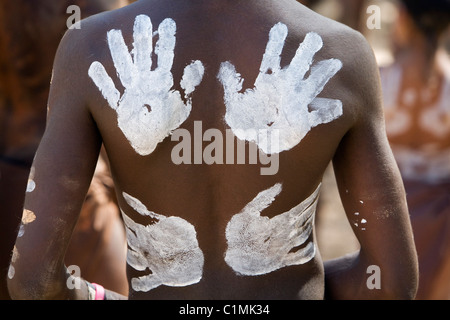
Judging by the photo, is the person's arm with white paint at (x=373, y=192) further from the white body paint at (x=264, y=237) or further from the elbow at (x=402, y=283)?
the white body paint at (x=264, y=237)

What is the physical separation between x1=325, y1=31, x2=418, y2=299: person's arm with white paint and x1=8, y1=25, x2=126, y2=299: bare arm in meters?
0.59

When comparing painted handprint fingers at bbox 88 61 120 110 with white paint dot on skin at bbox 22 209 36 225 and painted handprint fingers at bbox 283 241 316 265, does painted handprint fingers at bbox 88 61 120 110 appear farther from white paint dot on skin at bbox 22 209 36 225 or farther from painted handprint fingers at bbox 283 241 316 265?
painted handprint fingers at bbox 283 241 316 265

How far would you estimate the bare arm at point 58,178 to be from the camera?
1.60 meters

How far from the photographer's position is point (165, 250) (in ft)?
5.68

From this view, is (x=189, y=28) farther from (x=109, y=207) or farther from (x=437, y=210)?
(x=437, y=210)

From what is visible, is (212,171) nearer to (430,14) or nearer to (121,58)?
(121,58)

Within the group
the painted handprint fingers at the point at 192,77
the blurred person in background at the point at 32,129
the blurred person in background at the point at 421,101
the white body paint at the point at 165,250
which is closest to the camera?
the painted handprint fingers at the point at 192,77

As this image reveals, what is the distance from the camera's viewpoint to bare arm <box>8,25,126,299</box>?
5.24 feet

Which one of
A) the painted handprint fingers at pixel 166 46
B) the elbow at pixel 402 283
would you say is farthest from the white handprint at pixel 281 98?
the elbow at pixel 402 283

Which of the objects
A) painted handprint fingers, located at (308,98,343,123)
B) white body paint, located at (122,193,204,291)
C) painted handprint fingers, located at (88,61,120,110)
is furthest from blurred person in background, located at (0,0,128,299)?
painted handprint fingers, located at (308,98,343,123)

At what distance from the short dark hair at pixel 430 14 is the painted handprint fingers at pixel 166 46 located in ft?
6.39

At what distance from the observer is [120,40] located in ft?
5.34

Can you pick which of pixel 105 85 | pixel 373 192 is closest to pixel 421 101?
pixel 373 192

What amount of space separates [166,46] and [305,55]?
1.02ft
